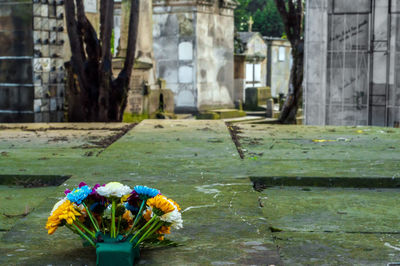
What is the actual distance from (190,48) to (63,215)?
23555mm

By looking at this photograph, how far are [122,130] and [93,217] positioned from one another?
6282 mm

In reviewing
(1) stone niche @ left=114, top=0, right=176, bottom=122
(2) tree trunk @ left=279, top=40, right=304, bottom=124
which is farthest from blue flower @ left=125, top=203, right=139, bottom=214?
(2) tree trunk @ left=279, top=40, right=304, bottom=124

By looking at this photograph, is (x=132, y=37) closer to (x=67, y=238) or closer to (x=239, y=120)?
(x=67, y=238)

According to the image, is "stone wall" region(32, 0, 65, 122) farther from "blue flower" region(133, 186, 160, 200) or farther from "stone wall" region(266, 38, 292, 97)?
"stone wall" region(266, 38, 292, 97)

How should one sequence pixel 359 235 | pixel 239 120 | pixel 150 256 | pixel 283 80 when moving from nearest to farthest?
1. pixel 150 256
2. pixel 359 235
3. pixel 239 120
4. pixel 283 80

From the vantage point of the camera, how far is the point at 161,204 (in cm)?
306

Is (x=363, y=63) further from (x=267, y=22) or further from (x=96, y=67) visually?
(x=267, y=22)

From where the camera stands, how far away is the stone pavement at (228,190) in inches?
127

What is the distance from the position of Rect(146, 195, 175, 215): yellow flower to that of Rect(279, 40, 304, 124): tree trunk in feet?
45.5

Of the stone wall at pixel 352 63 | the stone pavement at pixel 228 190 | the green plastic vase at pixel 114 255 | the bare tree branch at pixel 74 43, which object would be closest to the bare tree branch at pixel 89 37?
the bare tree branch at pixel 74 43

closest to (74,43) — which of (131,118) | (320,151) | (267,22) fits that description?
(131,118)

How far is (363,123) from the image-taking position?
1338cm

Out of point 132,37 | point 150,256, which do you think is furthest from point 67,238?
point 132,37

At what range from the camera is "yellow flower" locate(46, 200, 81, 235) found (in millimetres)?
3004
